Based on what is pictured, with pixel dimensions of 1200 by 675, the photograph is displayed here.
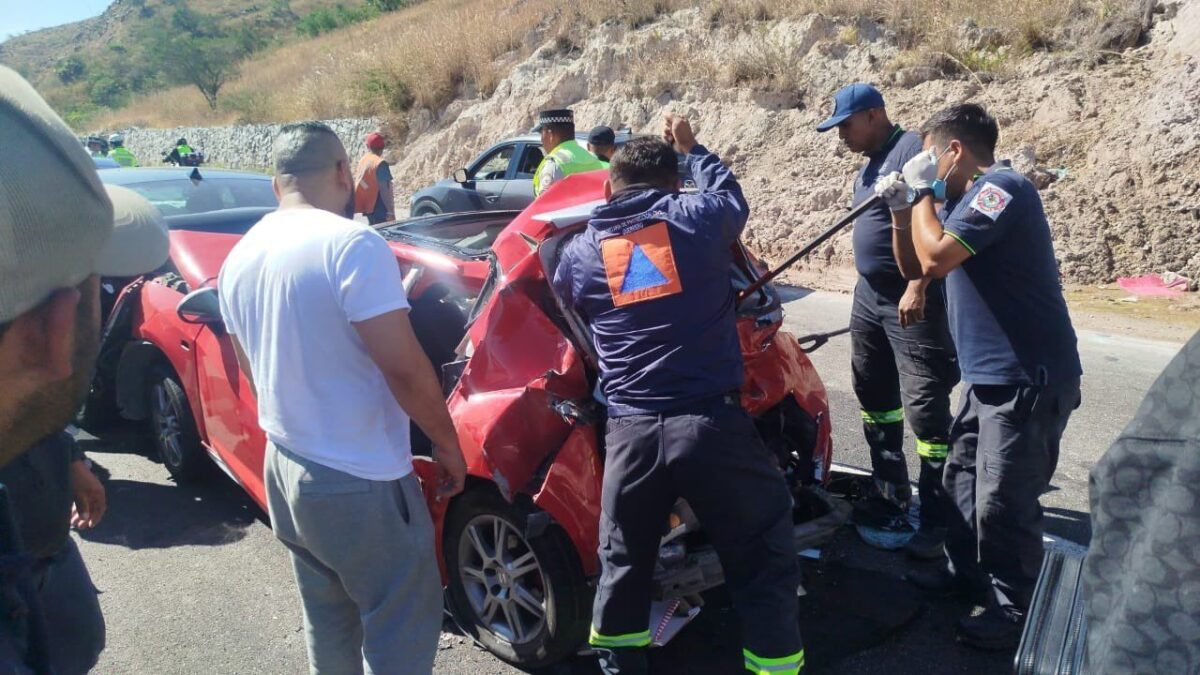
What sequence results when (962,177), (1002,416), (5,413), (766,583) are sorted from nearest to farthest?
(5,413) → (766,583) → (1002,416) → (962,177)

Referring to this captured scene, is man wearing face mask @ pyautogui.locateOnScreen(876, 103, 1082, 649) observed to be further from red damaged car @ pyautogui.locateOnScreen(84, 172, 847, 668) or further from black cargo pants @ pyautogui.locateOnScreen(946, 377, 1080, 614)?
red damaged car @ pyautogui.locateOnScreen(84, 172, 847, 668)

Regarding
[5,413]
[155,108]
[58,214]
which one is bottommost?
[155,108]

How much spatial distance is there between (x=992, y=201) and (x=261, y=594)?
3472 mm

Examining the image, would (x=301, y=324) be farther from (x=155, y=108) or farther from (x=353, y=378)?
(x=155, y=108)

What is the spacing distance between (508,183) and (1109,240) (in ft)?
23.2

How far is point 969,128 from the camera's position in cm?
336

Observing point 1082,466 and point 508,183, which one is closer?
point 1082,466

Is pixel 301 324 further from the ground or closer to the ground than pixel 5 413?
closer to the ground

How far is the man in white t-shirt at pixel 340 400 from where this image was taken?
7.58 ft

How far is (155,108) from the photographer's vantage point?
46125mm

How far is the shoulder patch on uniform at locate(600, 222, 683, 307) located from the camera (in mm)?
2705

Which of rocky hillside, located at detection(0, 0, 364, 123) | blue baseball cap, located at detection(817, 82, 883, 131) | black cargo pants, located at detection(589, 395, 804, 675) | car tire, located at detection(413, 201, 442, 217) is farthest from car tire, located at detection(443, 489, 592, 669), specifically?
rocky hillside, located at detection(0, 0, 364, 123)

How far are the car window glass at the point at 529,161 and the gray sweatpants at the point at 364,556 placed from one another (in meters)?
9.04

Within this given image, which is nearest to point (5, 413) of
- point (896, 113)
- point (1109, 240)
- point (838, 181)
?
point (1109, 240)
